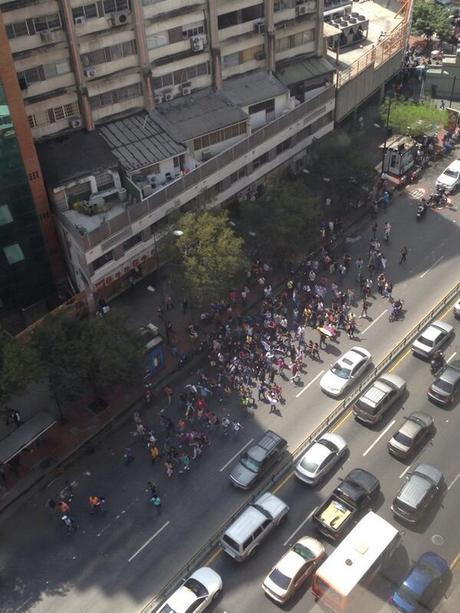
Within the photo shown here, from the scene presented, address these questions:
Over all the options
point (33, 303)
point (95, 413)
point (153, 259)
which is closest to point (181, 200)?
point (153, 259)

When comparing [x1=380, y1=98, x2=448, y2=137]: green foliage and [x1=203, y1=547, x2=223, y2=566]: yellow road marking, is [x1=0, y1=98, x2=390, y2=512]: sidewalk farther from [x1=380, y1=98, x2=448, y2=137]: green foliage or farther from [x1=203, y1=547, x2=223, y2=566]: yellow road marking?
[x1=380, y1=98, x2=448, y2=137]: green foliage

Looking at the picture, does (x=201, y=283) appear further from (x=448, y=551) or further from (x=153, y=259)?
(x=448, y=551)

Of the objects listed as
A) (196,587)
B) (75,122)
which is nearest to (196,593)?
(196,587)

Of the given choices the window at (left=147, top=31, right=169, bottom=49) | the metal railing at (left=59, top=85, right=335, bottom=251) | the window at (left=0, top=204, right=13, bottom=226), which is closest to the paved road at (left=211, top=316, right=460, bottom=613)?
the metal railing at (left=59, top=85, right=335, bottom=251)

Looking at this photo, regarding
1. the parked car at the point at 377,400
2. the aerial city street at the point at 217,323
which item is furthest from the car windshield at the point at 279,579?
the parked car at the point at 377,400

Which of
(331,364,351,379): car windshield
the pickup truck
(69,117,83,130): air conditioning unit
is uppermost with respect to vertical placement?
(69,117,83,130): air conditioning unit

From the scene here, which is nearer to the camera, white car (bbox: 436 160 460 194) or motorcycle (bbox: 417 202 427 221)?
motorcycle (bbox: 417 202 427 221)

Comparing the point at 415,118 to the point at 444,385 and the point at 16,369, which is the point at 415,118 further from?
the point at 16,369
